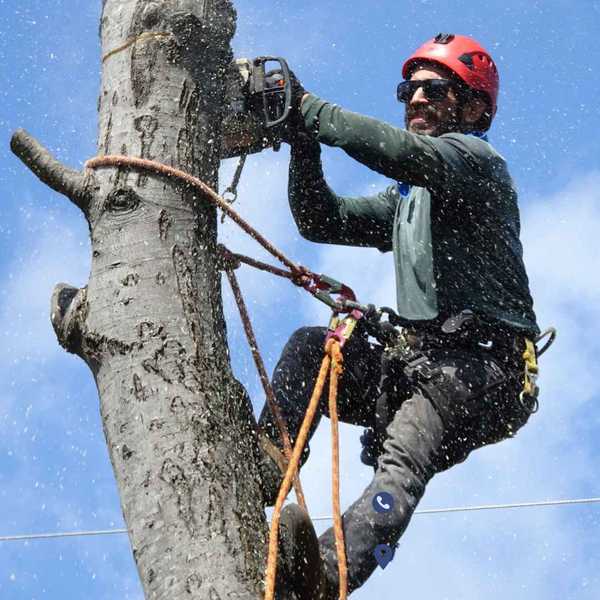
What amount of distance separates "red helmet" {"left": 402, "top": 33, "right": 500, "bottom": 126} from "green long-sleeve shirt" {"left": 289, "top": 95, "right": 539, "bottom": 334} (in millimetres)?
476

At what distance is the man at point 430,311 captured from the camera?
3406mm

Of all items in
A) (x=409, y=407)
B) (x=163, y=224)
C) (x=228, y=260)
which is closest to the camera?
(x=163, y=224)

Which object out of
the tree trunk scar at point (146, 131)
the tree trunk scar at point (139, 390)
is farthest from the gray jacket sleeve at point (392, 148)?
the tree trunk scar at point (139, 390)

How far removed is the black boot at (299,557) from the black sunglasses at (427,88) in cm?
209

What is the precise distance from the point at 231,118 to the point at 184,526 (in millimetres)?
1577

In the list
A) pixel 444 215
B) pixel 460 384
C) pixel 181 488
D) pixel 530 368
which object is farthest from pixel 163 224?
pixel 530 368

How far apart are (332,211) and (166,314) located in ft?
5.64

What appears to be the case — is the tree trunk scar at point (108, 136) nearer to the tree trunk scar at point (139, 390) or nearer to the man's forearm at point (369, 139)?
the tree trunk scar at point (139, 390)

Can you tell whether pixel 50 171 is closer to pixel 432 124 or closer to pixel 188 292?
pixel 188 292

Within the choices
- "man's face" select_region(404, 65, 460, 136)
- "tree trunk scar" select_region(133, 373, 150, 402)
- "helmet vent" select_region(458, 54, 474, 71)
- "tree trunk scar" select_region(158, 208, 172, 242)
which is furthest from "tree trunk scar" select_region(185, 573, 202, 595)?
"helmet vent" select_region(458, 54, 474, 71)

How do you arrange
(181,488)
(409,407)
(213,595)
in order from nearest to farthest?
(213,595)
(181,488)
(409,407)

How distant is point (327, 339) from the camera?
3.29 metres

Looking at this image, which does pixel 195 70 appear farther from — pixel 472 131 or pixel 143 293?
pixel 472 131

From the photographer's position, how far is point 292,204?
4.14 meters
